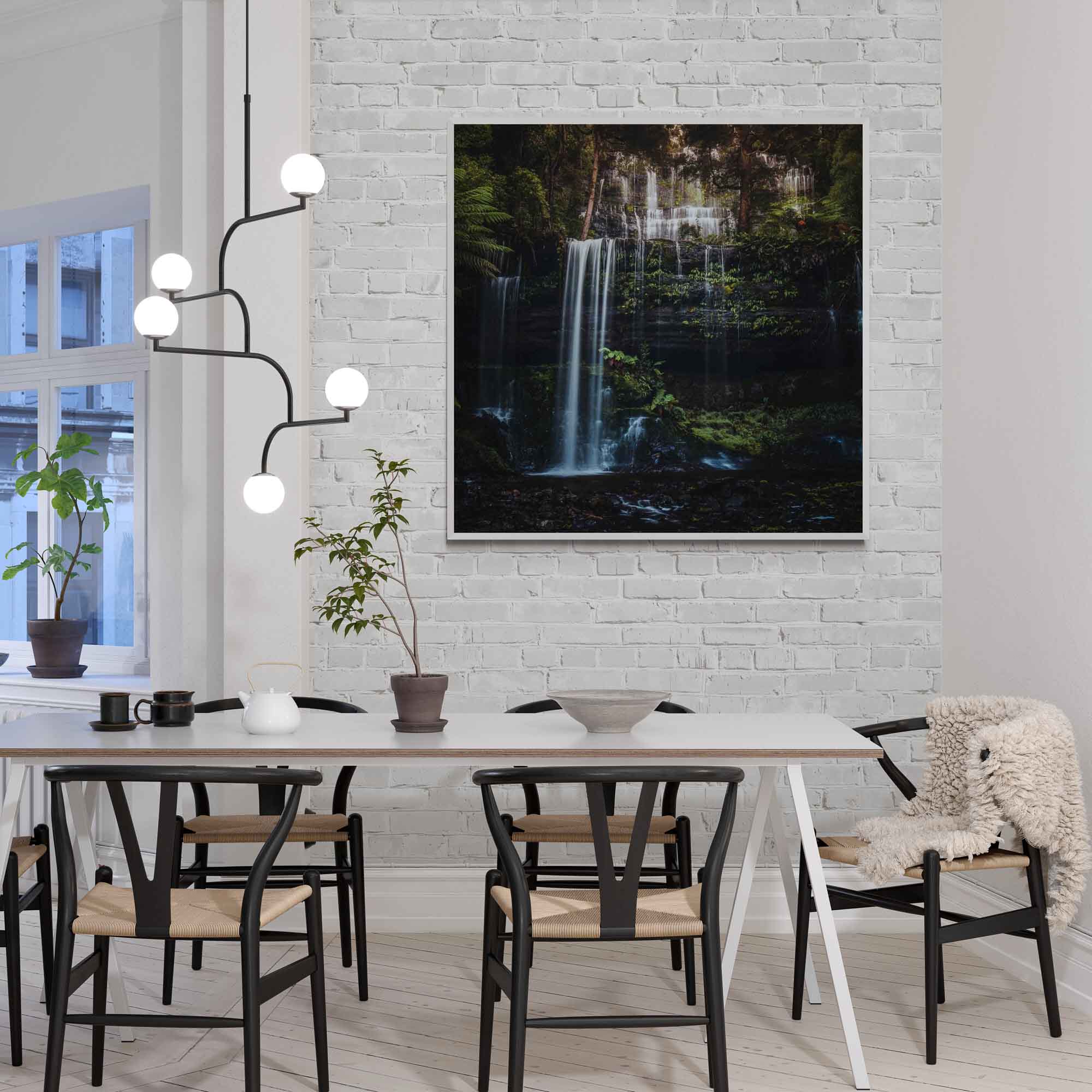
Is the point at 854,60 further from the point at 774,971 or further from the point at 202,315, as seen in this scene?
the point at 774,971

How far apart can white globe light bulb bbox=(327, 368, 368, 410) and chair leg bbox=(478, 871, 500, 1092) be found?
1180 millimetres

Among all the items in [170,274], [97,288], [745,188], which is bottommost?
[170,274]

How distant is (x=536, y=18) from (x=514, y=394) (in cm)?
123

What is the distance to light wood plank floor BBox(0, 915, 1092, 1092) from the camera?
241cm

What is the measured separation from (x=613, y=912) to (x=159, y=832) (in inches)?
34.8

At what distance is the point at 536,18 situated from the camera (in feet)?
11.7

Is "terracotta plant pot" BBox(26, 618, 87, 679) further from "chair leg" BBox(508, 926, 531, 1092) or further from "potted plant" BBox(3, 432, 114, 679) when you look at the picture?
"chair leg" BBox(508, 926, 531, 1092)

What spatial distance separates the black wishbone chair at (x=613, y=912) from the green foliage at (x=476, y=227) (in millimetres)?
1950

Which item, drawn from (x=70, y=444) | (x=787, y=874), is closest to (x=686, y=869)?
(x=787, y=874)

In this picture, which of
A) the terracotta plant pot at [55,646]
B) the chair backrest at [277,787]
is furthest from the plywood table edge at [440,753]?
the terracotta plant pot at [55,646]

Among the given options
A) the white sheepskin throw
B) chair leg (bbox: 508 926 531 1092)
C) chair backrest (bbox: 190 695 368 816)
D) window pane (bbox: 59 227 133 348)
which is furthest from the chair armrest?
window pane (bbox: 59 227 133 348)

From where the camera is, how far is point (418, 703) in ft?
8.66

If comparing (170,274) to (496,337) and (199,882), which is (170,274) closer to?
(496,337)

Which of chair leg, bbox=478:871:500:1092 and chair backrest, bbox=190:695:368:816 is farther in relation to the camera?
chair backrest, bbox=190:695:368:816
